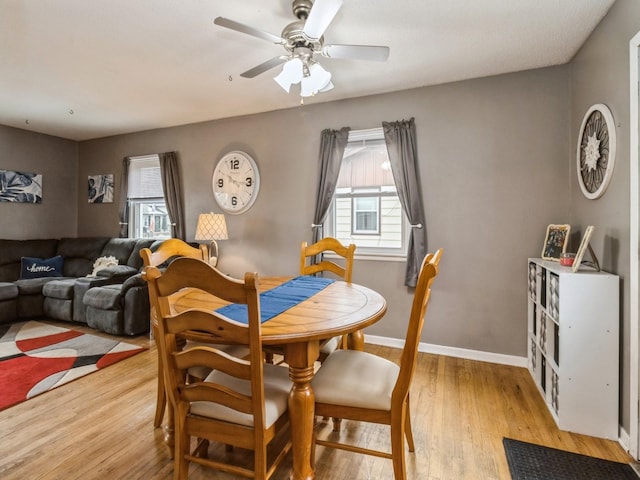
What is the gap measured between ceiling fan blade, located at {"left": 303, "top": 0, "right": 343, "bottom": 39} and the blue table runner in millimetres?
1411

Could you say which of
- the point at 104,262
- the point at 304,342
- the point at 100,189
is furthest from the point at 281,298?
the point at 100,189

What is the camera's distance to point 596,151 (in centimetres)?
212

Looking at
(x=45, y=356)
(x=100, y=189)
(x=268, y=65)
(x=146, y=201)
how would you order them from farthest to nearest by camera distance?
(x=100, y=189)
(x=146, y=201)
(x=45, y=356)
(x=268, y=65)

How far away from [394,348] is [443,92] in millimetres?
2509

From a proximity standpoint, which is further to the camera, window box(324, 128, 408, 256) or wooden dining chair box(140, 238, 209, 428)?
window box(324, 128, 408, 256)

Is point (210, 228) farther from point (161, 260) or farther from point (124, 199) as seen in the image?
point (124, 199)

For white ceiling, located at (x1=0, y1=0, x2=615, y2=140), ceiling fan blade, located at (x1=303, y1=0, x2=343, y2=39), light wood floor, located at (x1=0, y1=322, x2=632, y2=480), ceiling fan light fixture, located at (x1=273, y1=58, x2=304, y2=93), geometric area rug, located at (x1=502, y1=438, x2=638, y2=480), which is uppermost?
white ceiling, located at (x1=0, y1=0, x2=615, y2=140)

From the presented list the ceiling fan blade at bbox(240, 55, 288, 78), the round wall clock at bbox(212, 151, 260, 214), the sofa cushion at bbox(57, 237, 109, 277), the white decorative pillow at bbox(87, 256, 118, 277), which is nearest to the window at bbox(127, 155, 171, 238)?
the sofa cushion at bbox(57, 237, 109, 277)

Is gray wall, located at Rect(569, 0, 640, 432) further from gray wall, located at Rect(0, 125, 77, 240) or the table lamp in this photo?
gray wall, located at Rect(0, 125, 77, 240)

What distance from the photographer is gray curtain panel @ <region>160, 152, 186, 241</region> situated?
430 centimetres

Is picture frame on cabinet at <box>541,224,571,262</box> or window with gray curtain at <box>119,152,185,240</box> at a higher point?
window with gray curtain at <box>119,152,185,240</box>

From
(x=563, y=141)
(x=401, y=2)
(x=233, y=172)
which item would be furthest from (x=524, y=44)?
(x=233, y=172)

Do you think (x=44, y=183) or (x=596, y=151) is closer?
(x=596, y=151)

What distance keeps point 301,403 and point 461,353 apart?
7.29 ft
